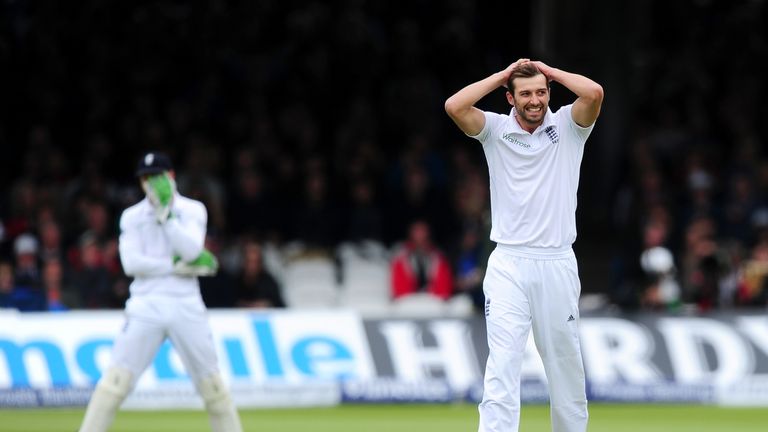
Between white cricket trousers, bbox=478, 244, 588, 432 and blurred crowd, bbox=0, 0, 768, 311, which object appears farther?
blurred crowd, bbox=0, 0, 768, 311

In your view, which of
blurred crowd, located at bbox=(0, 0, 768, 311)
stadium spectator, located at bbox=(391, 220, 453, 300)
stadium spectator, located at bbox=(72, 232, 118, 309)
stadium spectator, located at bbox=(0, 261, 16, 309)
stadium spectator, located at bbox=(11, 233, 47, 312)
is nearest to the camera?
stadium spectator, located at bbox=(11, 233, 47, 312)

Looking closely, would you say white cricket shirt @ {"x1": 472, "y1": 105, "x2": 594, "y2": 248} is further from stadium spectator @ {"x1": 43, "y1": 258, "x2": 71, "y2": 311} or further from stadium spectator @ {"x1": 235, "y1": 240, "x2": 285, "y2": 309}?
stadium spectator @ {"x1": 43, "y1": 258, "x2": 71, "y2": 311}

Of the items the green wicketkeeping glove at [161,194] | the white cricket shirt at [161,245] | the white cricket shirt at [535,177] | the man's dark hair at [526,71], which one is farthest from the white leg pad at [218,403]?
the man's dark hair at [526,71]

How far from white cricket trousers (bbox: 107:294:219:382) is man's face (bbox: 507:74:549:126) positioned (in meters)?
3.23

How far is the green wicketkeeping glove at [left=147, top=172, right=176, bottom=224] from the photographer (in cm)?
1148

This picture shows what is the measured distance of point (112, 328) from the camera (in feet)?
55.4

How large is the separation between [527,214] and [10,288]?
9939mm

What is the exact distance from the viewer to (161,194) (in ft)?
37.7

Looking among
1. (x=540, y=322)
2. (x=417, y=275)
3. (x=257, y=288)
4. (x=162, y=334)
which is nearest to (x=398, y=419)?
(x=257, y=288)

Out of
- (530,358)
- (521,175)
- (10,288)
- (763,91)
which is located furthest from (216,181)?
(521,175)

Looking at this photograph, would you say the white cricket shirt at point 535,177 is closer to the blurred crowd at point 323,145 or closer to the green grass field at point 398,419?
the green grass field at point 398,419

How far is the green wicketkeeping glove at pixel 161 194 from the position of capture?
11.5 m

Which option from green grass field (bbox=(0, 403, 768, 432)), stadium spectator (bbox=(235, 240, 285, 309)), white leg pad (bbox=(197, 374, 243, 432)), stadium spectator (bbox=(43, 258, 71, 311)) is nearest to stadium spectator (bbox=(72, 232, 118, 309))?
stadium spectator (bbox=(43, 258, 71, 311))

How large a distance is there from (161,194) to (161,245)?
1.23 ft
